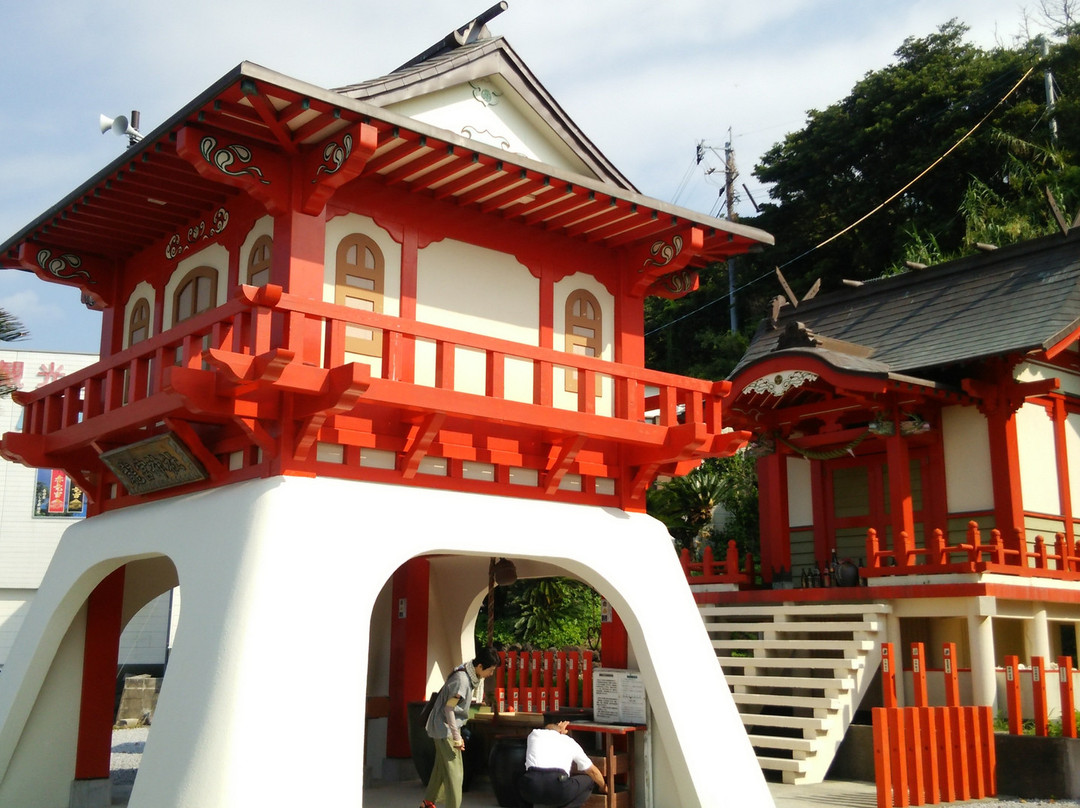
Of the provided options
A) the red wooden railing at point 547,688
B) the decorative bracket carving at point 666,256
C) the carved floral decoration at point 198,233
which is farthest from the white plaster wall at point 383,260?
the red wooden railing at point 547,688

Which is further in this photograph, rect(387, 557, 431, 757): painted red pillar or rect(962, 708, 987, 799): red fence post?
rect(387, 557, 431, 757): painted red pillar

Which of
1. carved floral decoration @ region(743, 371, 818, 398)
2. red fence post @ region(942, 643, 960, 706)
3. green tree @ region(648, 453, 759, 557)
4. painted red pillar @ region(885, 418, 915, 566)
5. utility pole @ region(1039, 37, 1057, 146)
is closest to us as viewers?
red fence post @ region(942, 643, 960, 706)

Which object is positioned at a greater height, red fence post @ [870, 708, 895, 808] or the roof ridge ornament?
the roof ridge ornament

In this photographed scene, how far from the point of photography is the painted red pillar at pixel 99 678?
12.1 metres

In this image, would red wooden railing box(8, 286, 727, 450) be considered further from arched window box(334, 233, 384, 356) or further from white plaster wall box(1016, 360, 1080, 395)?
white plaster wall box(1016, 360, 1080, 395)

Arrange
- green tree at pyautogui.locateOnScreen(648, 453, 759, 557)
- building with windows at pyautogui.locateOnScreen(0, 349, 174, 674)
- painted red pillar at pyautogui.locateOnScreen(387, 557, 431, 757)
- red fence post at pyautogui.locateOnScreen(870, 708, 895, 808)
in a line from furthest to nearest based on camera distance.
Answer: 1. building with windows at pyautogui.locateOnScreen(0, 349, 174, 674)
2. green tree at pyautogui.locateOnScreen(648, 453, 759, 557)
3. painted red pillar at pyautogui.locateOnScreen(387, 557, 431, 757)
4. red fence post at pyautogui.locateOnScreen(870, 708, 895, 808)

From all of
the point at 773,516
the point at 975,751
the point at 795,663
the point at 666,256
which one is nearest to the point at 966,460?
the point at 773,516

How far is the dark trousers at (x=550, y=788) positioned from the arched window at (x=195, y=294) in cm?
567

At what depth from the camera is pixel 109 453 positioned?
11.3 metres

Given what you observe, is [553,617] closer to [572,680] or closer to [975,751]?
[572,680]

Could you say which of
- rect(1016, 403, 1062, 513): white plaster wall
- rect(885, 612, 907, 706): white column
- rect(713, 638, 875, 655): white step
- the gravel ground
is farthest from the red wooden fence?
rect(1016, 403, 1062, 513): white plaster wall

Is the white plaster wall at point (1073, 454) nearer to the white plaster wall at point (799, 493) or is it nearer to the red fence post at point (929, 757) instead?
the white plaster wall at point (799, 493)

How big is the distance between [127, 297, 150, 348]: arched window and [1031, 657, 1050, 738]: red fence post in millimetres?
11039

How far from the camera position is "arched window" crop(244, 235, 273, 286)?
10602 mm
